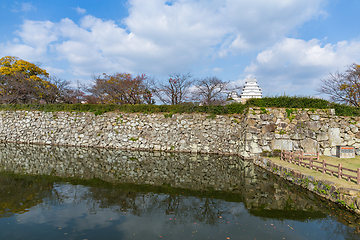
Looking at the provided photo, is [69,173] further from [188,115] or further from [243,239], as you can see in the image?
[188,115]

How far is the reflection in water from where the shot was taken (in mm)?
4410

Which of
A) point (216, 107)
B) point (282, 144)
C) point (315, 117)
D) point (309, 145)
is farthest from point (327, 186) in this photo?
Answer: point (216, 107)

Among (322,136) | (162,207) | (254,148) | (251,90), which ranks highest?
(251,90)

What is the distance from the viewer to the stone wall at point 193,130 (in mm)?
12953

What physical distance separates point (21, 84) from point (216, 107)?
22653 mm

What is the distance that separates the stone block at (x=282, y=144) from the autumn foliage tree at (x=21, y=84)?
24802 millimetres

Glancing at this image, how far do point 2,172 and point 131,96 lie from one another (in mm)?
15225

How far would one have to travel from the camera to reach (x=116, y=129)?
17594 millimetres

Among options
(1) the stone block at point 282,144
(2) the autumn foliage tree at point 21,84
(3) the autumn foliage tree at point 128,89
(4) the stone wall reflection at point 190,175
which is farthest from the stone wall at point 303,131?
(2) the autumn foliage tree at point 21,84

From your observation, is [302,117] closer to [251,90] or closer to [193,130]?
[193,130]

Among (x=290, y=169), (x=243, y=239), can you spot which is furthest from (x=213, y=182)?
(x=243, y=239)

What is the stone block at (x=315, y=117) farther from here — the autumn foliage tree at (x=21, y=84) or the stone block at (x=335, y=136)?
the autumn foliage tree at (x=21, y=84)

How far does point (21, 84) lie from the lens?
73.8 feet

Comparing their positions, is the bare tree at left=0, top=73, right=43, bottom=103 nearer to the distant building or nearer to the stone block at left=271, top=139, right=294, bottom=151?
the stone block at left=271, top=139, right=294, bottom=151
